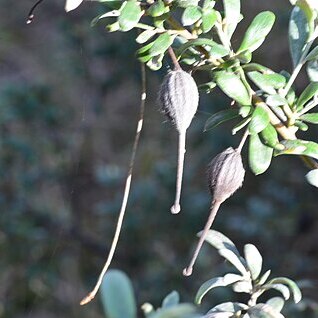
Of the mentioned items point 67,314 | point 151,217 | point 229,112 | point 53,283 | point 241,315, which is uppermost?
point 229,112

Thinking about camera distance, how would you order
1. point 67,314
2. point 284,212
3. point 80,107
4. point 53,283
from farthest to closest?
point 80,107
point 67,314
point 53,283
point 284,212

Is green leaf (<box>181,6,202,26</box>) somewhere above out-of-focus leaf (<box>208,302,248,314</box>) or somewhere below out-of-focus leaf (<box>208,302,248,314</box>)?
above

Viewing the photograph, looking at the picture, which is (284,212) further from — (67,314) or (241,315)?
(241,315)

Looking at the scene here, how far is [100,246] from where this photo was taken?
2.18 meters

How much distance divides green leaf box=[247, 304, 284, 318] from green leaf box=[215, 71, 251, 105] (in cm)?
19

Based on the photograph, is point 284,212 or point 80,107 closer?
point 284,212

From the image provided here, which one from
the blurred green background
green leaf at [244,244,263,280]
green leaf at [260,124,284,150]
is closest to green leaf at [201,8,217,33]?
green leaf at [260,124,284,150]

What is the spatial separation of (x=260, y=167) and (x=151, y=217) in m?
1.36

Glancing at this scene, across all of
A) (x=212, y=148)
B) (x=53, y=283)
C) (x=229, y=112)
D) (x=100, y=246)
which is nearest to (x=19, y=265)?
(x=53, y=283)

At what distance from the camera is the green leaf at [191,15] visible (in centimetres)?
71

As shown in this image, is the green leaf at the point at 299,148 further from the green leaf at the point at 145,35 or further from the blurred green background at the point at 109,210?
the blurred green background at the point at 109,210

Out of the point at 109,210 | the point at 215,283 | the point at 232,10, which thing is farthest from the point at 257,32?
the point at 109,210

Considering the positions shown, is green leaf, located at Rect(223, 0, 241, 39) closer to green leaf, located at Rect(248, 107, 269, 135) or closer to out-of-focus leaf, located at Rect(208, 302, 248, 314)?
green leaf, located at Rect(248, 107, 269, 135)

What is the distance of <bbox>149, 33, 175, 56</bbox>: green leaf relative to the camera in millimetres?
711
